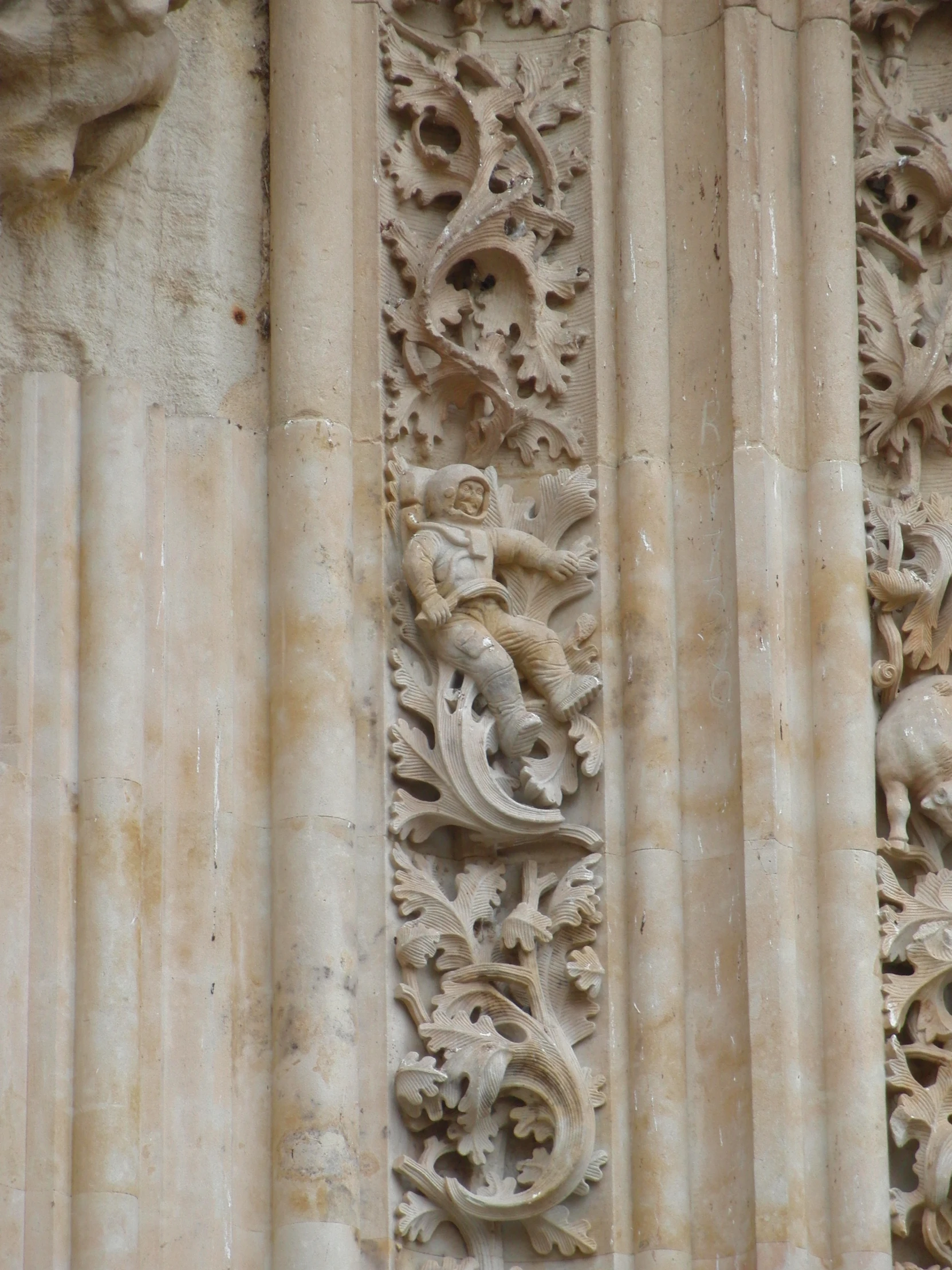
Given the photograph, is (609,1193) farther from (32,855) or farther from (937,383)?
(937,383)

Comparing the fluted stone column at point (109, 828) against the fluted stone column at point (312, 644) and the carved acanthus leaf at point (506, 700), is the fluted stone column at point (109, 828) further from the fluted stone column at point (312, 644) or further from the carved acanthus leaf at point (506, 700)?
the carved acanthus leaf at point (506, 700)

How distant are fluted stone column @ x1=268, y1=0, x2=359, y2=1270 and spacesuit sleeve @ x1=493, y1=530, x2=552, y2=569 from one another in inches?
11.9

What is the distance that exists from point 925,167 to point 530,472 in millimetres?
1071

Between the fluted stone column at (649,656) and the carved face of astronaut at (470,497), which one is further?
the carved face of astronaut at (470,497)

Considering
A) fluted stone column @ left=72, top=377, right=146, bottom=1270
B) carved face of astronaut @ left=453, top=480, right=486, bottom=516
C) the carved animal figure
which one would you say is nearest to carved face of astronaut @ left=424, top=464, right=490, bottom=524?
carved face of astronaut @ left=453, top=480, right=486, bottom=516

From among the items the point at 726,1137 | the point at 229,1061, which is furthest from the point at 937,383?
the point at 229,1061

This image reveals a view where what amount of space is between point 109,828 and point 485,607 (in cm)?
92

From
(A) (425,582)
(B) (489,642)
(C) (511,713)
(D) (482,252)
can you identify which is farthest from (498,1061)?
(D) (482,252)

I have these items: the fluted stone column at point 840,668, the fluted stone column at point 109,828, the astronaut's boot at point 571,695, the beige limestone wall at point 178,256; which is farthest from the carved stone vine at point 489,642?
the fluted stone column at point 109,828

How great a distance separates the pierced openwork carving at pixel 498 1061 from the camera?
587 centimetres

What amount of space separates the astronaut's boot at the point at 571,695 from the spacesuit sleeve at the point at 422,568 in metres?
0.31

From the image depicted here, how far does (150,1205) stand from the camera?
18.3 feet

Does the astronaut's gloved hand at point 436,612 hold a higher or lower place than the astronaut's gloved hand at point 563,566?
lower

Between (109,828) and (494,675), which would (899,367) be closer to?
(494,675)
